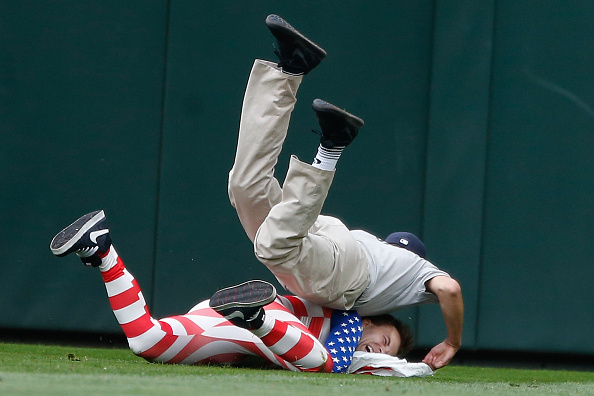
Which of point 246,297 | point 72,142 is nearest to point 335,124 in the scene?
point 246,297

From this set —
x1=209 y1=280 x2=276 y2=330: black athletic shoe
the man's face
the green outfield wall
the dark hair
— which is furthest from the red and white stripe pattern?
the green outfield wall

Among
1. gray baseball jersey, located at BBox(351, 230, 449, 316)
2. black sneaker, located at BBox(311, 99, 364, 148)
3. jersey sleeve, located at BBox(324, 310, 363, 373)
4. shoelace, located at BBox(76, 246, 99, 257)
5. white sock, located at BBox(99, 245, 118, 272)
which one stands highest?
black sneaker, located at BBox(311, 99, 364, 148)

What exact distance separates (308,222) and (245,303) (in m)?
0.36

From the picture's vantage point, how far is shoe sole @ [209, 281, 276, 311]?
251cm

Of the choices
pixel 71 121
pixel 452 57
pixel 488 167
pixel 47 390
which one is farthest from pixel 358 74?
pixel 47 390

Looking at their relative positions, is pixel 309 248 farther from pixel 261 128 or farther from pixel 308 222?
pixel 261 128

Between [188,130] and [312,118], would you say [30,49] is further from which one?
[312,118]

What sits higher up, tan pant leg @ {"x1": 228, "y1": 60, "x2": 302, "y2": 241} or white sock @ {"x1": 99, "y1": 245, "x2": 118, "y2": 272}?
tan pant leg @ {"x1": 228, "y1": 60, "x2": 302, "y2": 241}

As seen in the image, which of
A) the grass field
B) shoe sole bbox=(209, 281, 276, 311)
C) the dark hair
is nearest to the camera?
the grass field

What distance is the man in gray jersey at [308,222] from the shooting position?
270cm

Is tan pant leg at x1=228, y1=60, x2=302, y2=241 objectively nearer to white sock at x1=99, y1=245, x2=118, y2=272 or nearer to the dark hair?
white sock at x1=99, y1=245, x2=118, y2=272

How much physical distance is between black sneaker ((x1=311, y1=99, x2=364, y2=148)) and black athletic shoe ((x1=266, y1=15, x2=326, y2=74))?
203mm

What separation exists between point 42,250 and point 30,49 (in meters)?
0.91

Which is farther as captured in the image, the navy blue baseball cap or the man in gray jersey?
the navy blue baseball cap
